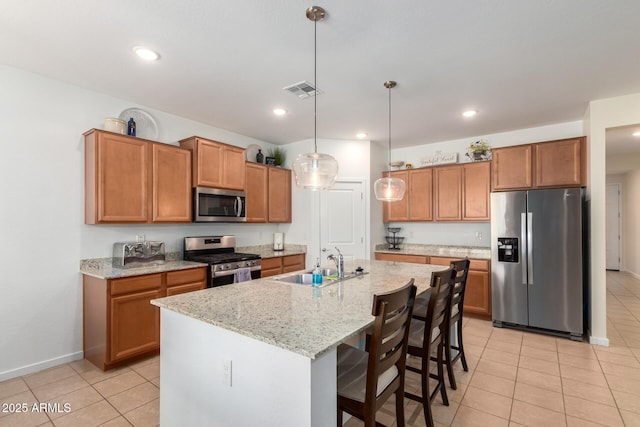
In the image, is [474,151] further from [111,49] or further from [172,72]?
[111,49]

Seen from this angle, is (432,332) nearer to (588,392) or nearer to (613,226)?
(588,392)

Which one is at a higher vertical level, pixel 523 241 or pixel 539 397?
pixel 523 241

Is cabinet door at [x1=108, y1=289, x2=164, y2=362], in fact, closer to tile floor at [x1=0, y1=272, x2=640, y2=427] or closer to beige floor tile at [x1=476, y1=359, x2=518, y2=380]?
tile floor at [x1=0, y1=272, x2=640, y2=427]

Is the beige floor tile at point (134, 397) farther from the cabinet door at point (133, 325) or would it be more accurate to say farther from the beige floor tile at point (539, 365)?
the beige floor tile at point (539, 365)

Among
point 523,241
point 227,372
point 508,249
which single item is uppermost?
point 523,241

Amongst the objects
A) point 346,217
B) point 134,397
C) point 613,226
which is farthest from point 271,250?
point 613,226

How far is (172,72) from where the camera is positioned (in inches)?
109

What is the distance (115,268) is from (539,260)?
15.6 ft

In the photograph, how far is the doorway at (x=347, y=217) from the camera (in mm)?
5070

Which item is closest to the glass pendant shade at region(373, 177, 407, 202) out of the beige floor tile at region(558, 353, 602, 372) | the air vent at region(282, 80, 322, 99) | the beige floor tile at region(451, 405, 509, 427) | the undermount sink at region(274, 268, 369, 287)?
the undermount sink at region(274, 268, 369, 287)

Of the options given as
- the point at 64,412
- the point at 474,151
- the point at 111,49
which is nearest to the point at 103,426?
the point at 64,412

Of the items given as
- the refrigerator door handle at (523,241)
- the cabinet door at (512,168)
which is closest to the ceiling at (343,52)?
the cabinet door at (512,168)

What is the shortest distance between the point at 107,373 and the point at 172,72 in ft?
9.09

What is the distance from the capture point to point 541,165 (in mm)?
3953
